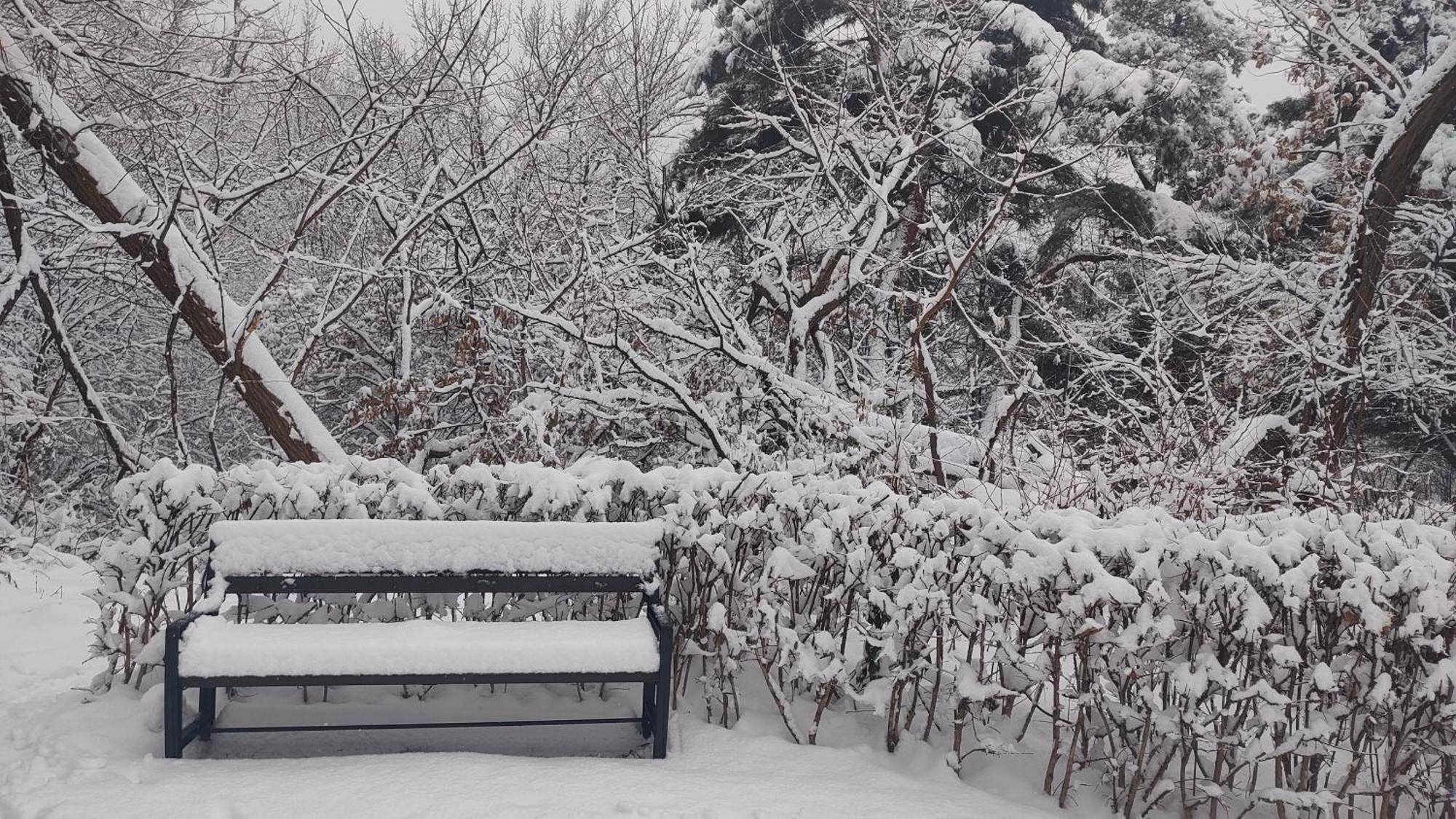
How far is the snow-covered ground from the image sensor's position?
292 cm

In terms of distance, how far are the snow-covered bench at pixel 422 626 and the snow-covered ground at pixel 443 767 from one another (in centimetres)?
13

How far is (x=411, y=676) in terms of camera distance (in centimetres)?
317

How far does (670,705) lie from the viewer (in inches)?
151

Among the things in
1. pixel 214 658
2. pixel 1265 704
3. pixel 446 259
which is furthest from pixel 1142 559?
pixel 446 259

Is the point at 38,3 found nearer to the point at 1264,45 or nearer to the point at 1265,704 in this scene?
the point at 1265,704

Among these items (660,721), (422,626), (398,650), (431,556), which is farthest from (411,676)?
(660,721)

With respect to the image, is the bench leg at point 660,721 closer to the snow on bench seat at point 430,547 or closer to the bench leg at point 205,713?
the snow on bench seat at point 430,547

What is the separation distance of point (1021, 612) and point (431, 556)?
2.21m

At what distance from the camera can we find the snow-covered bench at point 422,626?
10.2 ft

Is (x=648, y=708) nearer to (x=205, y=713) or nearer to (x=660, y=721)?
(x=660, y=721)

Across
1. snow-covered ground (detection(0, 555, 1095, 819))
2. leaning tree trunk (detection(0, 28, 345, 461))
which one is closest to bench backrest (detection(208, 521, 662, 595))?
snow-covered ground (detection(0, 555, 1095, 819))

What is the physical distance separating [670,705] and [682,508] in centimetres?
86

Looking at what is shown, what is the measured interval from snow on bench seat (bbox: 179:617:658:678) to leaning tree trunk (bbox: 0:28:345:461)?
9.41 ft

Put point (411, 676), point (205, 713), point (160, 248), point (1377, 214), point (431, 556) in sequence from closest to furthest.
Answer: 1. point (411, 676)
2. point (205, 713)
3. point (431, 556)
4. point (160, 248)
5. point (1377, 214)
